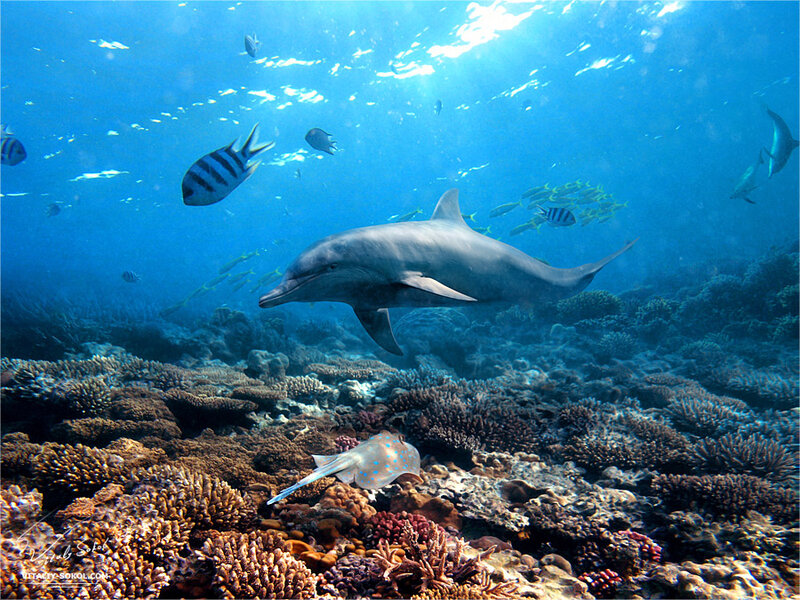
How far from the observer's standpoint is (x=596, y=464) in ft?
14.9

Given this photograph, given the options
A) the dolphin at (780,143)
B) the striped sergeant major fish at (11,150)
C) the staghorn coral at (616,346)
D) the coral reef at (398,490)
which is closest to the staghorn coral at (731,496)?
the coral reef at (398,490)

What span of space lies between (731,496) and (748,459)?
56.0 inches

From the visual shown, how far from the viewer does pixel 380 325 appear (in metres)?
4.70

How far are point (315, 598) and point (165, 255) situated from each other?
93806mm

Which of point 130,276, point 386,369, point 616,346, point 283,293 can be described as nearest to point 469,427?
point 283,293

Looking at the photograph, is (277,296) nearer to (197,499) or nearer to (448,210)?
(197,499)

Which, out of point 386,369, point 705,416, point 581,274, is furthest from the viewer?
point 386,369

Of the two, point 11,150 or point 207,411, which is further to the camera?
point 11,150

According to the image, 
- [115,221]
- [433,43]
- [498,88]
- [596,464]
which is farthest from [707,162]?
[115,221]

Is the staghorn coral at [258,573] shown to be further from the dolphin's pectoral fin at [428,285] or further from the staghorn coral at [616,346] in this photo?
the staghorn coral at [616,346]

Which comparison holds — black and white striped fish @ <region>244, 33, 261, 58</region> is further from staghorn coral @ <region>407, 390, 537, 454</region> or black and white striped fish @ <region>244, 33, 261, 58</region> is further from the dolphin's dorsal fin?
staghorn coral @ <region>407, 390, 537, 454</region>

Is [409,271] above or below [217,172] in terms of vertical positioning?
below

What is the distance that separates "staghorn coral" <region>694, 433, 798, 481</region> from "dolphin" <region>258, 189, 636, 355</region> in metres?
2.89

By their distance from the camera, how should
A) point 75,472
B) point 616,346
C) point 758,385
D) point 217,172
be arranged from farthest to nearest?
point 616,346, point 758,385, point 217,172, point 75,472
